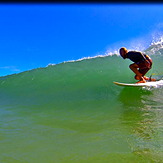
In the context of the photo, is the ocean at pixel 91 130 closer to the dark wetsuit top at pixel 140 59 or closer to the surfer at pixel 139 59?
the surfer at pixel 139 59

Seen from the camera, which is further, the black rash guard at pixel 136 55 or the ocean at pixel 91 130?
the black rash guard at pixel 136 55

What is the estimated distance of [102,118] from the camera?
14.7 ft

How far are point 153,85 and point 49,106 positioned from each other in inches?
153

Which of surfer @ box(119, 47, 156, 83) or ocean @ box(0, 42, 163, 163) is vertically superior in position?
surfer @ box(119, 47, 156, 83)

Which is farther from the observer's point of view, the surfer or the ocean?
the surfer

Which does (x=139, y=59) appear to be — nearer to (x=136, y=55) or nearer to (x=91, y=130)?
(x=136, y=55)

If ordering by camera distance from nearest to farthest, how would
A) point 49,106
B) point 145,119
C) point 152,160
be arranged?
1. point 152,160
2. point 145,119
3. point 49,106

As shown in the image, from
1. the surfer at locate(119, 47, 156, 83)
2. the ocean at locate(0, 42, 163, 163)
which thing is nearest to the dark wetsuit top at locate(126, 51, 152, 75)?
the surfer at locate(119, 47, 156, 83)

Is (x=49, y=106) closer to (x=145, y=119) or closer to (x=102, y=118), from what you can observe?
(x=102, y=118)


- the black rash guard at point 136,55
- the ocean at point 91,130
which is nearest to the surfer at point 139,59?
the black rash guard at point 136,55

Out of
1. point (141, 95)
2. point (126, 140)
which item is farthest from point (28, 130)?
point (141, 95)

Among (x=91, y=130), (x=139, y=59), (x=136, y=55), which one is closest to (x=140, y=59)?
(x=139, y=59)

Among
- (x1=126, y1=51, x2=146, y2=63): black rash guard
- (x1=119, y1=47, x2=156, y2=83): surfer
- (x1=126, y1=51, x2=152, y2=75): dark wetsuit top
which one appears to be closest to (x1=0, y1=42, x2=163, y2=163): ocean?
(x1=119, y1=47, x2=156, y2=83): surfer

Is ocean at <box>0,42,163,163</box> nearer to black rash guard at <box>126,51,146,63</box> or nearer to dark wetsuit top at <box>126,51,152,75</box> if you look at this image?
dark wetsuit top at <box>126,51,152,75</box>
